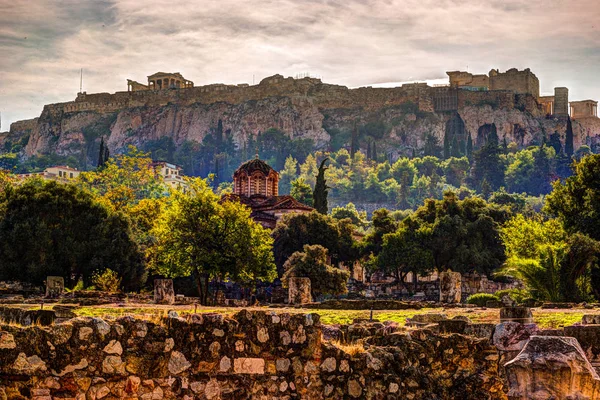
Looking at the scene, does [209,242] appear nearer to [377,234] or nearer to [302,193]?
[377,234]

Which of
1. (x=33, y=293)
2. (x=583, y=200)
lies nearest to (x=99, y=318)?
(x=33, y=293)

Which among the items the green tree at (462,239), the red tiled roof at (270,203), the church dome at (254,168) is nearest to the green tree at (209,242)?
the green tree at (462,239)

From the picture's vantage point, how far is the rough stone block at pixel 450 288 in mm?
38750

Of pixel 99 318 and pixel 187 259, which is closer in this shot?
pixel 99 318

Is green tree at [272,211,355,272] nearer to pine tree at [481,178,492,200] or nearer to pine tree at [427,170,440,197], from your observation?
pine tree at [481,178,492,200]

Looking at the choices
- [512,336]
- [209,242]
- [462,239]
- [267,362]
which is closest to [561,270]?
[209,242]

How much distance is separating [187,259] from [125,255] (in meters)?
9.93

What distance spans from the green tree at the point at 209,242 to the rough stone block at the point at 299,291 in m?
3.64

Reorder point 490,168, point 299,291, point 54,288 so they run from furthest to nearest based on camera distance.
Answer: point 490,168, point 299,291, point 54,288

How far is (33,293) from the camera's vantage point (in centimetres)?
3794

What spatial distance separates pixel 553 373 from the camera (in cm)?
698

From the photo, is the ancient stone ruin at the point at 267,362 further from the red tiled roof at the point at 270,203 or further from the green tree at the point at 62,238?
the red tiled roof at the point at 270,203

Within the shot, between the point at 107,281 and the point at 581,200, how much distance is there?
Answer: 20909 millimetres

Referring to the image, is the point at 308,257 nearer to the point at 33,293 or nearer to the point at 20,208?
the point at 20,208
